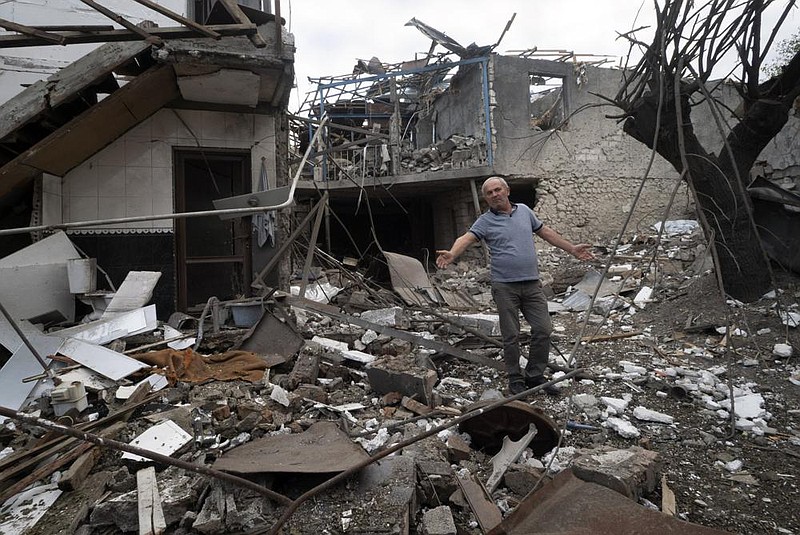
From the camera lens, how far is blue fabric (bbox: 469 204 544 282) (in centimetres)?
352

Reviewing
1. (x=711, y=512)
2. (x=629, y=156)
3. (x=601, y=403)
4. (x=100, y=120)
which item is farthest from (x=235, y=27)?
(x=629, y=156)

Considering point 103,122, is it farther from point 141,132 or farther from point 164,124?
point 164,124

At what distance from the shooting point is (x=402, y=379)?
3.30 m

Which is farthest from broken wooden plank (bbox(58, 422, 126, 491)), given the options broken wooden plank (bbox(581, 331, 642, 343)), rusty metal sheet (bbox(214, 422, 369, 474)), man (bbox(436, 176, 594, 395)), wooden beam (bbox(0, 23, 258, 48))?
broken wooden plank (bbox(581, 331, 642, 343))

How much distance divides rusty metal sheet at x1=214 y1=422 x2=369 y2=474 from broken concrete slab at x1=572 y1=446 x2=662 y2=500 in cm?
105

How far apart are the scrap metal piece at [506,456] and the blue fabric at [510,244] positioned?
1.38 m

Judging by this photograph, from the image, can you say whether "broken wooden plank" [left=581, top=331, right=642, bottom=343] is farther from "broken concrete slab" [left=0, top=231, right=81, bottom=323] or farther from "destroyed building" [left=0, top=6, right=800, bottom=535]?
"broken concrete slab" [left=0, top=231, right=81, bottom=323]

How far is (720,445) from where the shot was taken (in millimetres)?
2686

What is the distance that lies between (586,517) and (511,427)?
3.30 ft

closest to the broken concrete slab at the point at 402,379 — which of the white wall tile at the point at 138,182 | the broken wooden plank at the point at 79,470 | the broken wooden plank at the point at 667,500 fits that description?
the broken wooden plank at the point at 667,500

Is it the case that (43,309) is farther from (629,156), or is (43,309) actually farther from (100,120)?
(629,156)

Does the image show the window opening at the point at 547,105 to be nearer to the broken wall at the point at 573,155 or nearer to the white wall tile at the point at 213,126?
the broken wall at the point at 573,155

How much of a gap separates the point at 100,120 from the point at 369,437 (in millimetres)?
4517

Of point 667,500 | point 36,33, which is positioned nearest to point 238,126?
point 36,33
